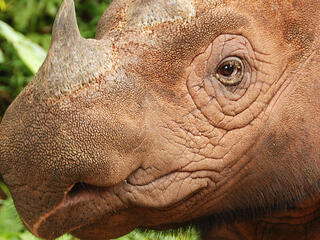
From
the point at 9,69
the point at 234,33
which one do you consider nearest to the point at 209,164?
the point at 234,33

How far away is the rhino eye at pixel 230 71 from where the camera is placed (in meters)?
3.34

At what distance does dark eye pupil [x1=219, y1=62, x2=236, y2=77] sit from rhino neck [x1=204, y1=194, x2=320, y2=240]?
0.78 meters

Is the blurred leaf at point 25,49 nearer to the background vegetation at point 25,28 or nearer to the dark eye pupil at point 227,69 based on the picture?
the background vegetation at point 25,28

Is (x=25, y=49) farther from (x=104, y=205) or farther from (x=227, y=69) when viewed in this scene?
(x=104, y=205)

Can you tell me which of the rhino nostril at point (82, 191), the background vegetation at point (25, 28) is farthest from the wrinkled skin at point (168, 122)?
the background vegetation at point (25, 28)

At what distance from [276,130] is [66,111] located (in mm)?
1032

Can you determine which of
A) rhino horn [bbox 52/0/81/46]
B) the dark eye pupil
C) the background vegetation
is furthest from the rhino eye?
the background vegetation

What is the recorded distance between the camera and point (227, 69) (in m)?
3.35

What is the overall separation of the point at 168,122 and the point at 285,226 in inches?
45.0

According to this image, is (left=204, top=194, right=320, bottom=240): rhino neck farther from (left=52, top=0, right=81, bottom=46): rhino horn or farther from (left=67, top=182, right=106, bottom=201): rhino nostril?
(left=52, top=0, right=81, bottom=46): rhino horn

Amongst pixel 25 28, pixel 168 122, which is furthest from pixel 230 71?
pixel 25 28

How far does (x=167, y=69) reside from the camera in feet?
10.5

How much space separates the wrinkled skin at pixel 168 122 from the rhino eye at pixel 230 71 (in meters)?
0.03

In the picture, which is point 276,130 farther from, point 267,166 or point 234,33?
point 234,33
